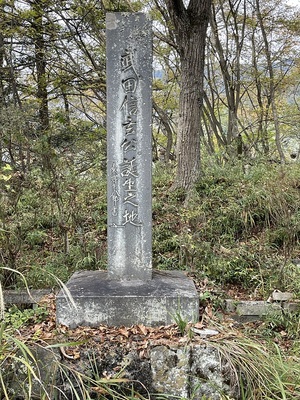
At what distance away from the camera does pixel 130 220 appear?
3258 millimetres

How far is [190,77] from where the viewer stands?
626 cm

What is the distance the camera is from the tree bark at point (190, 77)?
598 centimetres

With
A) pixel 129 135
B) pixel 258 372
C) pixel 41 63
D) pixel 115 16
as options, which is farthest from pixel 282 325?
pixel 41 63

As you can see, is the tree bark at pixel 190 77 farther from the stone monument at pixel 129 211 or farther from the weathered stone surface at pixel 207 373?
the weathered stone surface at pixel 207 373

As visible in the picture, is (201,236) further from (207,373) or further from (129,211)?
(207,373)

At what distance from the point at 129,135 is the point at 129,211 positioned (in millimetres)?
659

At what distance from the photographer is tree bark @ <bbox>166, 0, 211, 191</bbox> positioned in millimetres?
5980

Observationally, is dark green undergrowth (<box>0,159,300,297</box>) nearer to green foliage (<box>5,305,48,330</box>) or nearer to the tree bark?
the tree bark

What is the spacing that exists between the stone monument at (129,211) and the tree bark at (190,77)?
3.24 m

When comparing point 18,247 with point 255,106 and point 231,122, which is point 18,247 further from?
point 255,106

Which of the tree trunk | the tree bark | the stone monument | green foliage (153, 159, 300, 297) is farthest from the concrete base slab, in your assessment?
the tree trunk

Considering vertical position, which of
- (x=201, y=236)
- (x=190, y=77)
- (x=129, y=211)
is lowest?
(x=201, y=236)

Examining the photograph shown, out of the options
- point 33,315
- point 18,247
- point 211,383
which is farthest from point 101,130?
point 211,383

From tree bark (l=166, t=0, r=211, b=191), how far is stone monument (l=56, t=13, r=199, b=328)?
3.24 m
